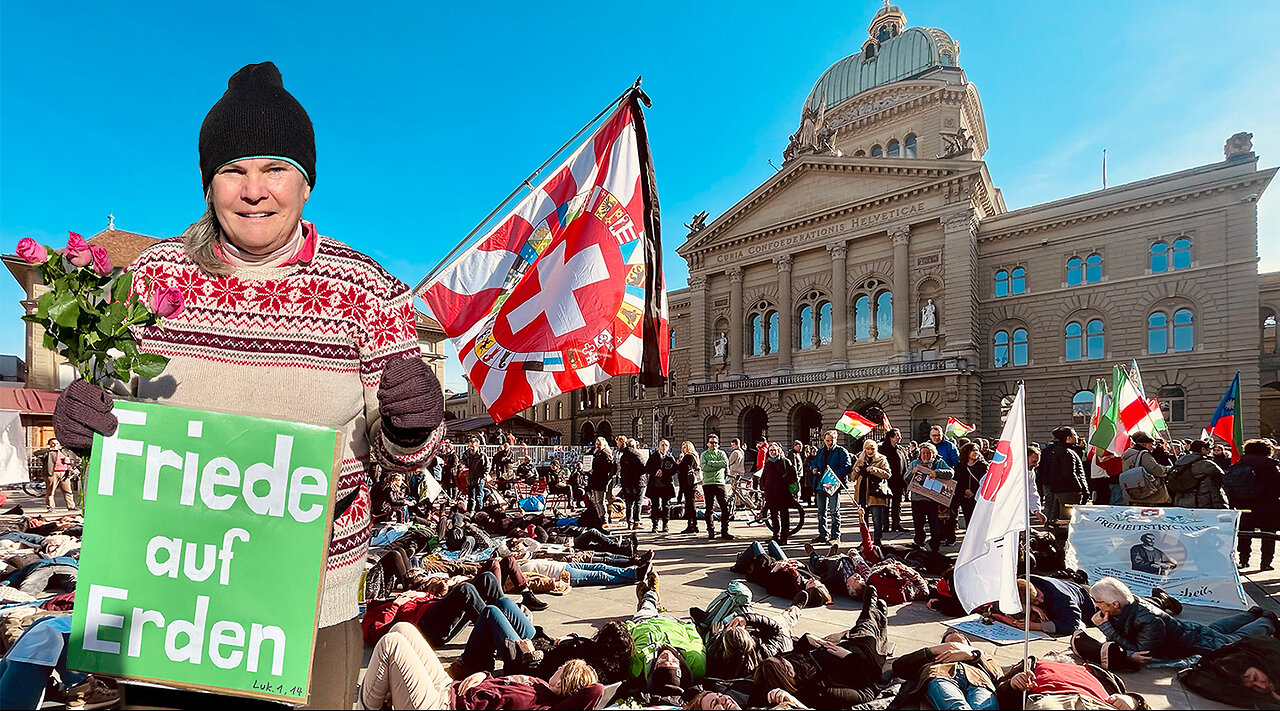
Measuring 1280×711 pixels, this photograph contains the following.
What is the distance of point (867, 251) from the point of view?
38.1 m

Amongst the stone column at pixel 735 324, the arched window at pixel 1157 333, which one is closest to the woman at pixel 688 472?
the stone column at pixel 735 324

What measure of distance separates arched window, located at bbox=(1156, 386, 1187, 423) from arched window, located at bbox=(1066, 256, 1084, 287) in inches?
267

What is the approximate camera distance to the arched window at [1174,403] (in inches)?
1176

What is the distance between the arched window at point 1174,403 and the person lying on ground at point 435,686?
36.7 m

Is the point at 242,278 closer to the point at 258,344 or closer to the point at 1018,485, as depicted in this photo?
the point at 258,344

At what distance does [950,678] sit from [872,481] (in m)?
6.78

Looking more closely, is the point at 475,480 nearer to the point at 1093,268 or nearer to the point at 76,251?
the point at 76,251

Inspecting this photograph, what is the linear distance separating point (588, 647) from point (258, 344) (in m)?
3.69

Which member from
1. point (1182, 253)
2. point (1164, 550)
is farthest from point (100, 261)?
point (1182, 253)

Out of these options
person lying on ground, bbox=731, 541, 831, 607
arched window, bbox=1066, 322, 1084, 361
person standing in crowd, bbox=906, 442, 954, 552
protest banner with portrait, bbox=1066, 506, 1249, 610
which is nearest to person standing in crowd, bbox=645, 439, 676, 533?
person lying on ground, bbox=731, 541, 831, 607

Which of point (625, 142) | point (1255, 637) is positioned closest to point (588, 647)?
point (625, 142)

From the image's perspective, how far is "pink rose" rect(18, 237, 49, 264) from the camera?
166 centimetres

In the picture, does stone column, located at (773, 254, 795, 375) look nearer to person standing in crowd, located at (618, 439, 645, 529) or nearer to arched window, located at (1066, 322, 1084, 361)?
arched window, located at (1066, 322, 1084, 361)

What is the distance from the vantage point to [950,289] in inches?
1341
